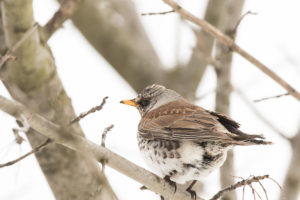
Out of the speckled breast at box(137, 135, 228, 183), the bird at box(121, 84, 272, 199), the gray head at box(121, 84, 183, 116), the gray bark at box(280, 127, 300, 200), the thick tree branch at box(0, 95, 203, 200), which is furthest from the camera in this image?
the gray head at box(121, 84, 183, 116)

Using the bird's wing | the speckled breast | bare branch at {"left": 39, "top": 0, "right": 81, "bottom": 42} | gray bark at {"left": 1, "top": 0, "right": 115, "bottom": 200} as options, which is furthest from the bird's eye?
bare branch at {"left": 39, "top": 0, "right": 81, "bottom": 42}

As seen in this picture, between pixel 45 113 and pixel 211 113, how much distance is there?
6.34ft

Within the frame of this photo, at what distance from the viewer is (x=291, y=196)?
19.0ft

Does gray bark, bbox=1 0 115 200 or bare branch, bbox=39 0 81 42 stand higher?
bare branch, bbox=39 0 81 42

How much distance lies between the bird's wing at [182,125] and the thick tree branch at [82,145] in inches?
29.1

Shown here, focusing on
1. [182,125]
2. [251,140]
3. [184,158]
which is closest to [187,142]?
[184,158]

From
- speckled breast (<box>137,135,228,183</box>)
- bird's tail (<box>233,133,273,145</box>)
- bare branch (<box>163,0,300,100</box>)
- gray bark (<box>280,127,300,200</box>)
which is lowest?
gray bark (<box>280,127,300,200</box>)

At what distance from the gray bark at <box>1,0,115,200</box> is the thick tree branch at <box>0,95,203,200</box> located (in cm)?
54

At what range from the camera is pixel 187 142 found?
16.6 ft

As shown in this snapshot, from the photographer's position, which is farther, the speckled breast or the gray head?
the gray head

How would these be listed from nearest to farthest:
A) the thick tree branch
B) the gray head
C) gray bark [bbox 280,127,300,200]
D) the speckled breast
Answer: the thick tree branch → the speckled breast → gray bark [bbox 280,127,300,200] → the gray head

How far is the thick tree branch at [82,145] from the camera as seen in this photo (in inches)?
124

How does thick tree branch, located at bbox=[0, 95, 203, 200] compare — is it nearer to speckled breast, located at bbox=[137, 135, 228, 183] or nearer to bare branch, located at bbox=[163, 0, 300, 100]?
speckled breast, located at bbox=[137, 135, 228, 183]

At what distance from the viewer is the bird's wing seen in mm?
4887
